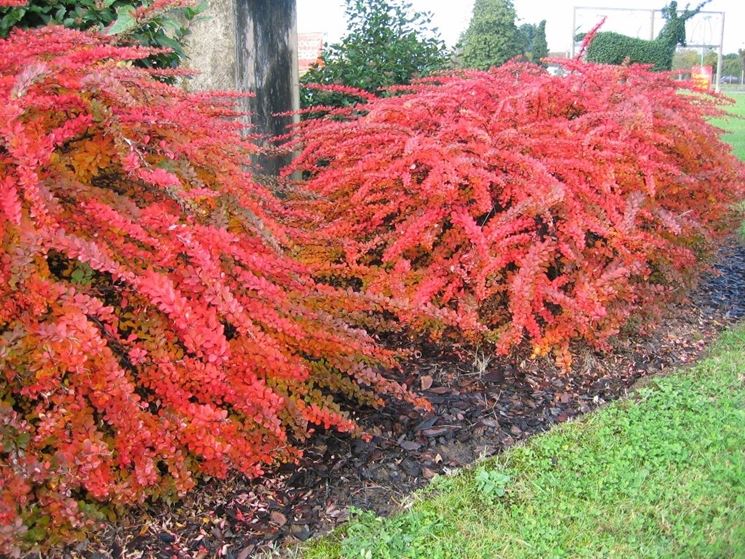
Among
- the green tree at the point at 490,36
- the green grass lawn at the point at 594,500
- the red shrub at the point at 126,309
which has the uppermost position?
the green tree at the point at 490,36

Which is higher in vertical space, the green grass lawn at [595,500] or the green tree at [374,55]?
the green tree at [374,55]

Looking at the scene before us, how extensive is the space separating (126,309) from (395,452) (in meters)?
1.16

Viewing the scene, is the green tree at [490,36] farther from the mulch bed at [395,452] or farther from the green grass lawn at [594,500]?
the green grass lawn at [594,500]

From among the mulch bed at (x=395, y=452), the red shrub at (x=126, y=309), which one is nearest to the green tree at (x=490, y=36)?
the mulch bed at (x=395, y=452)

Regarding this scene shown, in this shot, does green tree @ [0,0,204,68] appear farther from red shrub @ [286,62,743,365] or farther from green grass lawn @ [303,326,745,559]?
green grass lawn @ [303,326,745,559]

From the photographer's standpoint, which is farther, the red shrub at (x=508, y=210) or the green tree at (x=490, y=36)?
the green tree at (x=490, y=36)

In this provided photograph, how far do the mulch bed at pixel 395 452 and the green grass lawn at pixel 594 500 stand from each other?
12 centimetres

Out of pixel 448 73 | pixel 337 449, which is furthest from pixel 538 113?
pixel 337 449

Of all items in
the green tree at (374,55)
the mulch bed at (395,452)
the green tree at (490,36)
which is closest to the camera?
the mulch bed at (395,452)

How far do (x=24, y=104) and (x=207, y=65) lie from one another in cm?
257

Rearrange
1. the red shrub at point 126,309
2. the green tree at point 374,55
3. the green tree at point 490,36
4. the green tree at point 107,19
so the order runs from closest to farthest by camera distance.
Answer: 1. the red shrub at point 126,309
2. the green tree at point 107,19
3. the green tree at point 374,55
4. the green tree at point 490,36

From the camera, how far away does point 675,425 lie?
296 cm

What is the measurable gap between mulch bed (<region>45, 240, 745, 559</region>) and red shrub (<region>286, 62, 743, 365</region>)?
8.4 inches

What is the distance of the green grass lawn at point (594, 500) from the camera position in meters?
2.21
